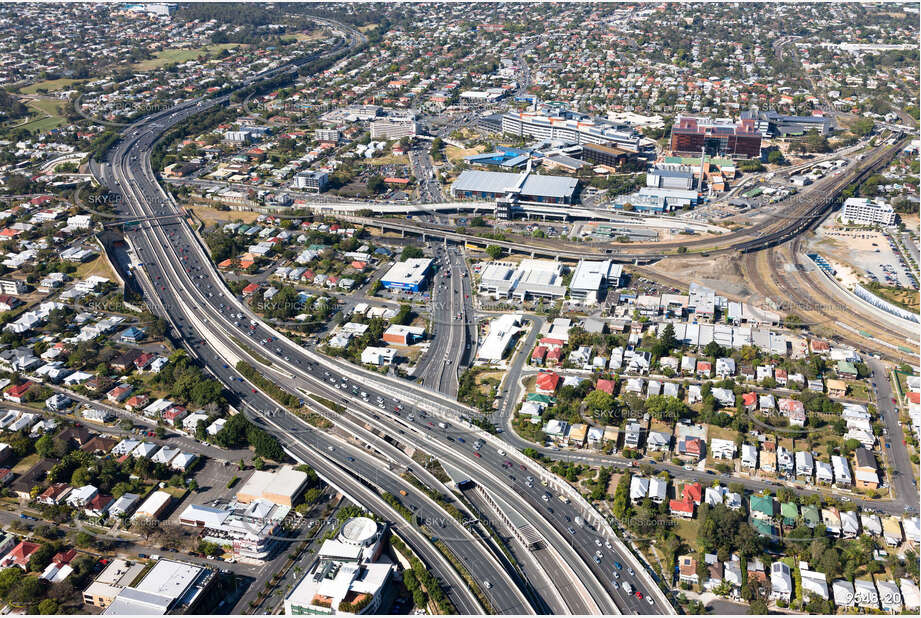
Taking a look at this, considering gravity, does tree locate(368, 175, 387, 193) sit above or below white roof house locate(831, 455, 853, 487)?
below

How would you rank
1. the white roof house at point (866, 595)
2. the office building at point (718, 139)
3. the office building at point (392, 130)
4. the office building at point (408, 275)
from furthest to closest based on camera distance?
the office building at point (392, 130)
the office building at point (718, 139)
the office building at point (408, 275)
the white roof house at point (866, 595)

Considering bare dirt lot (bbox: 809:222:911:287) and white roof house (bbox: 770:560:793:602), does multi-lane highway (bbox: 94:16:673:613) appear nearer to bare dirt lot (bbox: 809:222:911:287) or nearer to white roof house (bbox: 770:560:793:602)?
white roof house (bbox: 770:560:793:602)

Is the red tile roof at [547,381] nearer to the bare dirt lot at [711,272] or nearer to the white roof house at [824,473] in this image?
the white roof house at [824,473]

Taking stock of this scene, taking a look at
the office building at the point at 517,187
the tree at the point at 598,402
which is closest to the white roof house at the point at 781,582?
the tree at the point at 598,402

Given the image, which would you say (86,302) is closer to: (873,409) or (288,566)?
(288,566)

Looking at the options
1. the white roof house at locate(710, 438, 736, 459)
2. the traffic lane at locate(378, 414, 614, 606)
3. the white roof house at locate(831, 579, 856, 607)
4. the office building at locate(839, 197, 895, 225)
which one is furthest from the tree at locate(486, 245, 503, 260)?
the white roof house at locate(831, 579, 856, 607)

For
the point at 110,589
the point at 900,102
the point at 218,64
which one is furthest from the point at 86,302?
the point at 900,102
